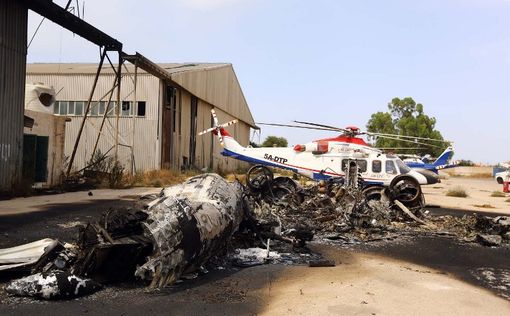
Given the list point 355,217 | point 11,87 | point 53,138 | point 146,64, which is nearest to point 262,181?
point 355,217

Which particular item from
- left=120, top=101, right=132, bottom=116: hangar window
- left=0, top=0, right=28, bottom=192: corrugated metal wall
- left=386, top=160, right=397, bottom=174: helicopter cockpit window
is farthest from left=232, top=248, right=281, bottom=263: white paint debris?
left=120, top=101, right=132, bottom=116: hangar window

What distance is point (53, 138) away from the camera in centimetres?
1981

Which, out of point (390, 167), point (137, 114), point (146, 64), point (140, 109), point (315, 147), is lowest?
point (390, 167)

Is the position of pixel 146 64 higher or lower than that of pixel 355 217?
higher

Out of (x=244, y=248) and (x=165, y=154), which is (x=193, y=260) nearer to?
(x=244, y=248)

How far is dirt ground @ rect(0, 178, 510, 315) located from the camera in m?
5.48

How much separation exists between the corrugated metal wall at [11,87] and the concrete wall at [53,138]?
5.67 feet

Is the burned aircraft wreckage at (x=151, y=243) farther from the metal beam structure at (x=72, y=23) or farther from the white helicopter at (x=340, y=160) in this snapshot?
the metal beam structure at (x=72, y=23)

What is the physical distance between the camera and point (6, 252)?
6523 mm

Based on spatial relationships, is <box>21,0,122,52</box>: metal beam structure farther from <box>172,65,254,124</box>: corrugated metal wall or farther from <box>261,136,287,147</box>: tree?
<box>261,136,287,147</box>: tree

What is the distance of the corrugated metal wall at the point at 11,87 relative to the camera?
1630 cm

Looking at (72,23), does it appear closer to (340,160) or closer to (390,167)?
(340,160)

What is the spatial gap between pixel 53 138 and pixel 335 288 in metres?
16.8

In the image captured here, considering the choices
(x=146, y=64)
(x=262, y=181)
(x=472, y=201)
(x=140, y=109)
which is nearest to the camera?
(x=262, y=181)
